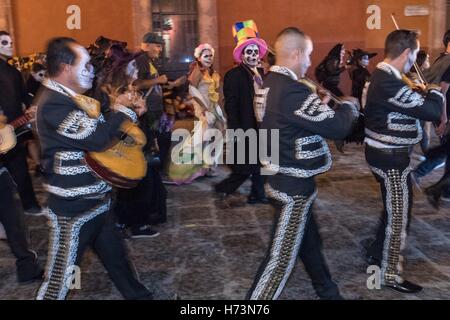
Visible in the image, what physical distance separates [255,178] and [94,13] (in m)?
6.43

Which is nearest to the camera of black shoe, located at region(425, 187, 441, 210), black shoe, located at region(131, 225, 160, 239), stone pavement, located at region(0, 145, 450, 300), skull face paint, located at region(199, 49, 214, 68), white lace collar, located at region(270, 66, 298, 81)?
white lace collar, located at region(270, 66, 298, 81)

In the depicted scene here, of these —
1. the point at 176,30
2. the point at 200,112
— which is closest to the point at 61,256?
the point at 200,112

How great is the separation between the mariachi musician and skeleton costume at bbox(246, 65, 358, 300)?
863 mm

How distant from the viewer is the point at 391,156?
355 cm

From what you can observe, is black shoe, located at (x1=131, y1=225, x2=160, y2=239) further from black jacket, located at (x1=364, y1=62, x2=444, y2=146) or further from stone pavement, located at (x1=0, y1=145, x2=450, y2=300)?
black jacket, located at (x1=364, y1=62, x2=444, y2=146)

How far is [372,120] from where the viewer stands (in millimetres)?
3652

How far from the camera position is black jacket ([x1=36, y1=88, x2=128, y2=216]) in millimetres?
2727

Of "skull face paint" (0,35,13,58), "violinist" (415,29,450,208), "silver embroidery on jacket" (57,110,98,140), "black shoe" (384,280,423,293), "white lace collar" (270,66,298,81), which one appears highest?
"skull face paint" (0,35,13,58)

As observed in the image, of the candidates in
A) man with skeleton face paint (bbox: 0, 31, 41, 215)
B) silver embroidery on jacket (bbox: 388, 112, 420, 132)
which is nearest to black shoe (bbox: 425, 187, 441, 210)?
silver embroidery on jacket (bbox: 388, 112, 420, 132)

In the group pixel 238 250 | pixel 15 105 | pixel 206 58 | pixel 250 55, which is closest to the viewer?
pixel 238 250

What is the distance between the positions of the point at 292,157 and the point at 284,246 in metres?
0.50

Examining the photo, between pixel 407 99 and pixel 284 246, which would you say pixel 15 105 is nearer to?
pixel 284 246
